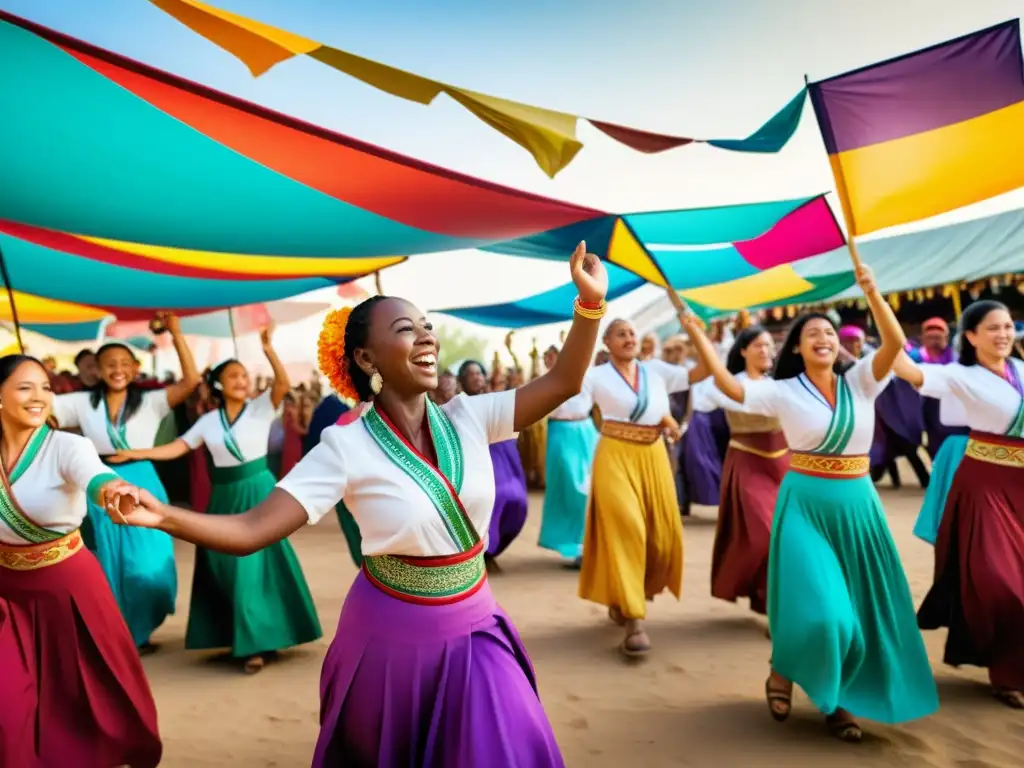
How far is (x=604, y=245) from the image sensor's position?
5609 millimetres

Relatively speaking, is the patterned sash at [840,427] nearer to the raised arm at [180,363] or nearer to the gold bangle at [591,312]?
the gold bangle at [591,312]

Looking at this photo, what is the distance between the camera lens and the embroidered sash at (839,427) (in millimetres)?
3531

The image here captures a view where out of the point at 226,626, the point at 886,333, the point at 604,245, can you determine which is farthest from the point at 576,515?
the point at 886,333

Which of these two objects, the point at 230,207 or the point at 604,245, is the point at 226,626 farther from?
the point at 604,245

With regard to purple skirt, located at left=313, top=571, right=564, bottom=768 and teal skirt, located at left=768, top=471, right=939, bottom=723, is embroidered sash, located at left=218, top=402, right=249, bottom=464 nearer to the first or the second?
purple skirt, located at left=313, top=571, right=564, bottom=768

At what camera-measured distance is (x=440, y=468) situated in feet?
6.94

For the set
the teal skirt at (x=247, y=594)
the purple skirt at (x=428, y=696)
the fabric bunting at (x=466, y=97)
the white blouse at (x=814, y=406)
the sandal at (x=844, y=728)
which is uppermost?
the fabric bunting at (x=466, y=97)

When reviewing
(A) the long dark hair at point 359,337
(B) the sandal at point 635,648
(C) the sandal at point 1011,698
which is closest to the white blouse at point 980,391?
(C) the sandal at point 1011,698

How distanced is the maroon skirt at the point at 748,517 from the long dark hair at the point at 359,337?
142 inches

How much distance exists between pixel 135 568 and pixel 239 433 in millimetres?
1074

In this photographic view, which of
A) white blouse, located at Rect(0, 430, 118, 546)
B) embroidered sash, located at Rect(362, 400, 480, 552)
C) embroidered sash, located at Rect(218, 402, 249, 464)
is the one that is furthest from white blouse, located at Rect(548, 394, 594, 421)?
embroidered sash, located at Rect(362, 400, 480, 552)

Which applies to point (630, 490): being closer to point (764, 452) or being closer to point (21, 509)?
point (764, 452)

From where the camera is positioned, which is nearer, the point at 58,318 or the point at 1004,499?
the point at 1004,499

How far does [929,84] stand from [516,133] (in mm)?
2080
